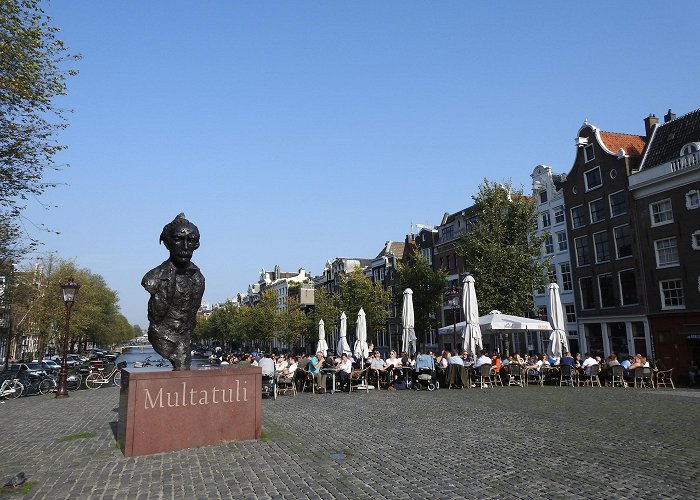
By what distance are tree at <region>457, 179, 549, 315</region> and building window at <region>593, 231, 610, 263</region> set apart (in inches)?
291

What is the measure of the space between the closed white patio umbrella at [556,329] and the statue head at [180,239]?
18.0 meters

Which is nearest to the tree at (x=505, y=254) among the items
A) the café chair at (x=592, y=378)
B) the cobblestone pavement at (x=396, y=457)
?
→ the café chair at (x=592, y=378)

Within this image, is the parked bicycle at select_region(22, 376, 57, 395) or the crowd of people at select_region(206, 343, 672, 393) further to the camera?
the parked bicycle at select_region(22, 376, 57, 395)

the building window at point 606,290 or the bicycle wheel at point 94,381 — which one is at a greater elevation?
the building window at point 606,290

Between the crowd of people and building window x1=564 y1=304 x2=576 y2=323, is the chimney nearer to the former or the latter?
building window x1=564 y1=304 x2=576 y2=323

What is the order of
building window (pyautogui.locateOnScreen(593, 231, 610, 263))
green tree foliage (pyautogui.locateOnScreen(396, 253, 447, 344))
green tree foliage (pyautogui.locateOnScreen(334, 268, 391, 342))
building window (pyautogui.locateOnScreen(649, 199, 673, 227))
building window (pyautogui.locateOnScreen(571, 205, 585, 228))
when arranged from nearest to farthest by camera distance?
building window (pyautogui.locateOnScreen(649, 199, 673, 227)), building window (pyautogui.locateOnScreen(593, 231, 610, 263)), building window (pyautogui.locateOnScreen(571, 205, 585, 228)), green tree foliage (pyautogui.locateOnScreen(396, 253, 447, 344)), green tree foliage (pyautogui.locateOnScreen(334, 268, 391, 342))

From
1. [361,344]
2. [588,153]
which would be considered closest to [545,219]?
[588,153]

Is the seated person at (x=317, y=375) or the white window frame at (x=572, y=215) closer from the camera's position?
the seated person at (x=317, y=375)

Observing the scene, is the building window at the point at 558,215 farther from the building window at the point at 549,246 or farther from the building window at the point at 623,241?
the building window at the point at 623,241

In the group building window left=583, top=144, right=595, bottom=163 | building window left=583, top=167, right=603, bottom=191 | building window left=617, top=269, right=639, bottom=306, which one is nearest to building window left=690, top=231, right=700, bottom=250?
building window left=617, top=269, right=639, bottom=306

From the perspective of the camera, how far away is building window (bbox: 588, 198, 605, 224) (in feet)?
121

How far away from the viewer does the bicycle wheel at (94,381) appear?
2498 cm

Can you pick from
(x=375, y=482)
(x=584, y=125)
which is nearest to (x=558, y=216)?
(x=584, y=125)

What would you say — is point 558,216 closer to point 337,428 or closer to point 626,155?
point 626,155
